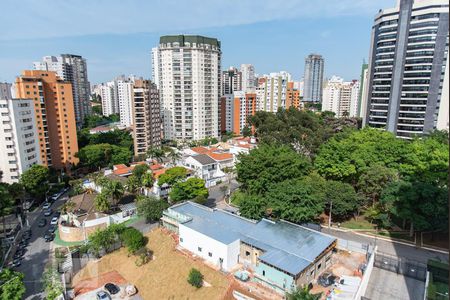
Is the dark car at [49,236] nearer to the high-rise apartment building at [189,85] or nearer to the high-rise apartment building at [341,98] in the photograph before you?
the high-rise apartment building at [189,85]

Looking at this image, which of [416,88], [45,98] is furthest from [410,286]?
[45,98]

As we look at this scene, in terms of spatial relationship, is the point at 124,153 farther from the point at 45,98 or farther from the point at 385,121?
the point at 385,121

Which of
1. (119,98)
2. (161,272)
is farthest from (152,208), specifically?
(119,98)

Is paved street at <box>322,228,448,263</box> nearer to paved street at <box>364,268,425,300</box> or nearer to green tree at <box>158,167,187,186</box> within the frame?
paved street at <box>364,268,425,300</box>

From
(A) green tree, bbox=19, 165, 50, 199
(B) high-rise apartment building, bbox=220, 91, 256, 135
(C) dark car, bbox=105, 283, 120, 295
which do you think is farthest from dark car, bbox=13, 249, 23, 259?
(B) high-rise apartment building, bbox=220, 91, 256, 135

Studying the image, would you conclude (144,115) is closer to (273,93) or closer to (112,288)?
(112,288)
